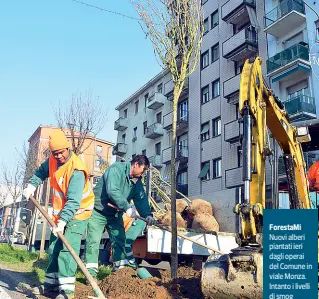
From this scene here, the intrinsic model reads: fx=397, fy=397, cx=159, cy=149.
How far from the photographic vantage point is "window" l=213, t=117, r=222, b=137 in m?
26.0

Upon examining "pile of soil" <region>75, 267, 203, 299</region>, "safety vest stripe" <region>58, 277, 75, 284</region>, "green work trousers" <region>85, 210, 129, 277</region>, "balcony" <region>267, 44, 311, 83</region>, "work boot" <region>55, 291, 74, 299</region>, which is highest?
"balcony" <region>267, 44, 311, 83</region>

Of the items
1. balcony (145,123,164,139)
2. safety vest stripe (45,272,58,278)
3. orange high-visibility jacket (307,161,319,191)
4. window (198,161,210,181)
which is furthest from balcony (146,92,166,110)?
safety vest stripe (45,272,58,278)

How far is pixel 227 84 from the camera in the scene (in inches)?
971

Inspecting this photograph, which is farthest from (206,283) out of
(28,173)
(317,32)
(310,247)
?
(317,32)

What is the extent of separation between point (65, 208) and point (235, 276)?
2.03 m

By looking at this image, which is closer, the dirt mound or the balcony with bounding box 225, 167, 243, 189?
the dirt mound

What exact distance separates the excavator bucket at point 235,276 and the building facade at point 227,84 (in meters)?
16.0

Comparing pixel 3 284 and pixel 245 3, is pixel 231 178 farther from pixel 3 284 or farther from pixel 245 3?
pixel 3 284

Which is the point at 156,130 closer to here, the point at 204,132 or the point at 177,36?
the point at 204,132

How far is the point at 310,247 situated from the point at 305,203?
139 inches

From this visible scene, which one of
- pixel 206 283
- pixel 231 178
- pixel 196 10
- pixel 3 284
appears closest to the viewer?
pixel 206 283

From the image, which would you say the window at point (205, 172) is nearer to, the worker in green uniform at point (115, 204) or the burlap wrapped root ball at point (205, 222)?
the burlap wrapped root ball at point (205, 222)

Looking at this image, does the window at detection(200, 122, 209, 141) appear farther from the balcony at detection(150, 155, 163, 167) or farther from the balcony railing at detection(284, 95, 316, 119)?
the balcony railing at detection(284, 95, 316, 119)

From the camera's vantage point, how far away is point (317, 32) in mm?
20016
